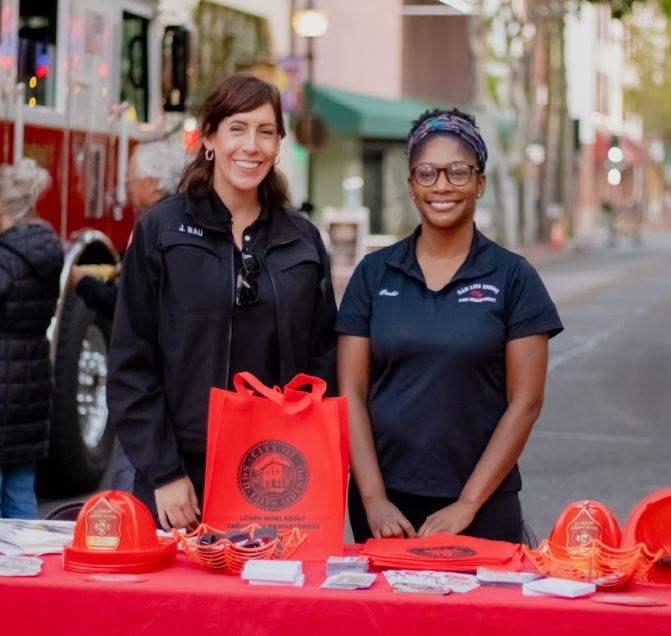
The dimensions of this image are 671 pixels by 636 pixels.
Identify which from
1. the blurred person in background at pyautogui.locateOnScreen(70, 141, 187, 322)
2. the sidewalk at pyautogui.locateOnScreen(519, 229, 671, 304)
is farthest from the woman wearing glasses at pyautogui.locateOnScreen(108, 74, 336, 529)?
the sidewalk at pyautogui.locateOnScreen(519, 229, 671, 304)

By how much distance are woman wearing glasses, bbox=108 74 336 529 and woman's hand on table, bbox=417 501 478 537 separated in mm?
539

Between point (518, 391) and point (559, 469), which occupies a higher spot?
point (518, 391)

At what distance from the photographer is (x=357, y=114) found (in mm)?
36469

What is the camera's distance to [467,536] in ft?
13.8

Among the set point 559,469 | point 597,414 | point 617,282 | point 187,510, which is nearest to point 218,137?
point 187,510

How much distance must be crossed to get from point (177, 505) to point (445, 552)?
30.9 inches

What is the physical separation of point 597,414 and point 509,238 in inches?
1064

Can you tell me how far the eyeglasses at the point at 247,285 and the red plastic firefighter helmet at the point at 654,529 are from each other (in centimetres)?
112

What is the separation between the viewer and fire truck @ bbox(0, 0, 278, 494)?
8.77 metres

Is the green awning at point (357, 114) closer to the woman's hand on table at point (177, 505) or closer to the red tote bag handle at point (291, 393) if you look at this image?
the woman's hand on table at point (177, 505)

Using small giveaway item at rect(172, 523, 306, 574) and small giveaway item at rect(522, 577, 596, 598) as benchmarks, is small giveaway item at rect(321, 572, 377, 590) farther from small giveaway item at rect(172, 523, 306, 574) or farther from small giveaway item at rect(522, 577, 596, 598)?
small giveaway item at rect(522, 577, 596, 598)

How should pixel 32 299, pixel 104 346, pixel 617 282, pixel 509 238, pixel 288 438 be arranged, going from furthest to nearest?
pixel 509 238
pixel 617 282
pixel 104 346
pixel 32 299
pixel 288 438

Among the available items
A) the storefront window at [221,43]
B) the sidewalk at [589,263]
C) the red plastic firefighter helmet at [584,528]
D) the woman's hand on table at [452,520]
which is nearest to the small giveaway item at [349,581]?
the red plastic firefighter helmet at [584,528]

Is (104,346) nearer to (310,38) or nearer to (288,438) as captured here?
(288,438)
